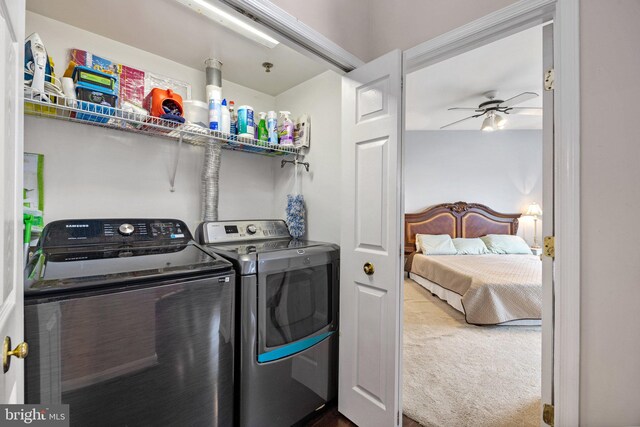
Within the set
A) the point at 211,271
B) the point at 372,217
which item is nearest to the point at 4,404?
the point at 211,271

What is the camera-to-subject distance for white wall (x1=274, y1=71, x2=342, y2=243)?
192 cm

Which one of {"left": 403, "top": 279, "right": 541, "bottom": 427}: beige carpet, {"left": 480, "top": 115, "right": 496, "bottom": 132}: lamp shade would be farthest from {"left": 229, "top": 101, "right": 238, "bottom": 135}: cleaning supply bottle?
{"left": 480, "top": 115, "right": 496, "bottom": 132}: lamp shade

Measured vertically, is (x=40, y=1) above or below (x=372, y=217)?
above

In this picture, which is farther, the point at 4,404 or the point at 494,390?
the point at 494,390

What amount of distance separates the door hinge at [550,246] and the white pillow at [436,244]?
3.49 meters

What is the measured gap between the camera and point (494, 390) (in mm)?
1954

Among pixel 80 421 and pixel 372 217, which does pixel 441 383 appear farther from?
pixel 80 421

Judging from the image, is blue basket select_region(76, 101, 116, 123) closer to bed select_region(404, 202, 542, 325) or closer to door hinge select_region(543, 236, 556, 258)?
door hinge select_region(543, 236, 556, 258)

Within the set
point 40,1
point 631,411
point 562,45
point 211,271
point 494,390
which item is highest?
point 40,1

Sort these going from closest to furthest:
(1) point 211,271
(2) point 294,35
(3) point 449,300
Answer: (1) point 211,271 < (2) point 294,35 < (3) point 449,300

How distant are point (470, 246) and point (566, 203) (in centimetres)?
391

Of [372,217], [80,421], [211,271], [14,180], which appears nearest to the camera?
[14,180]

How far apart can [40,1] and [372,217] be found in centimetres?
200

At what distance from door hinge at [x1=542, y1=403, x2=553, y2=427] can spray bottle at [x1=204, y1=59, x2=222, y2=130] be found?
217 centimetres
